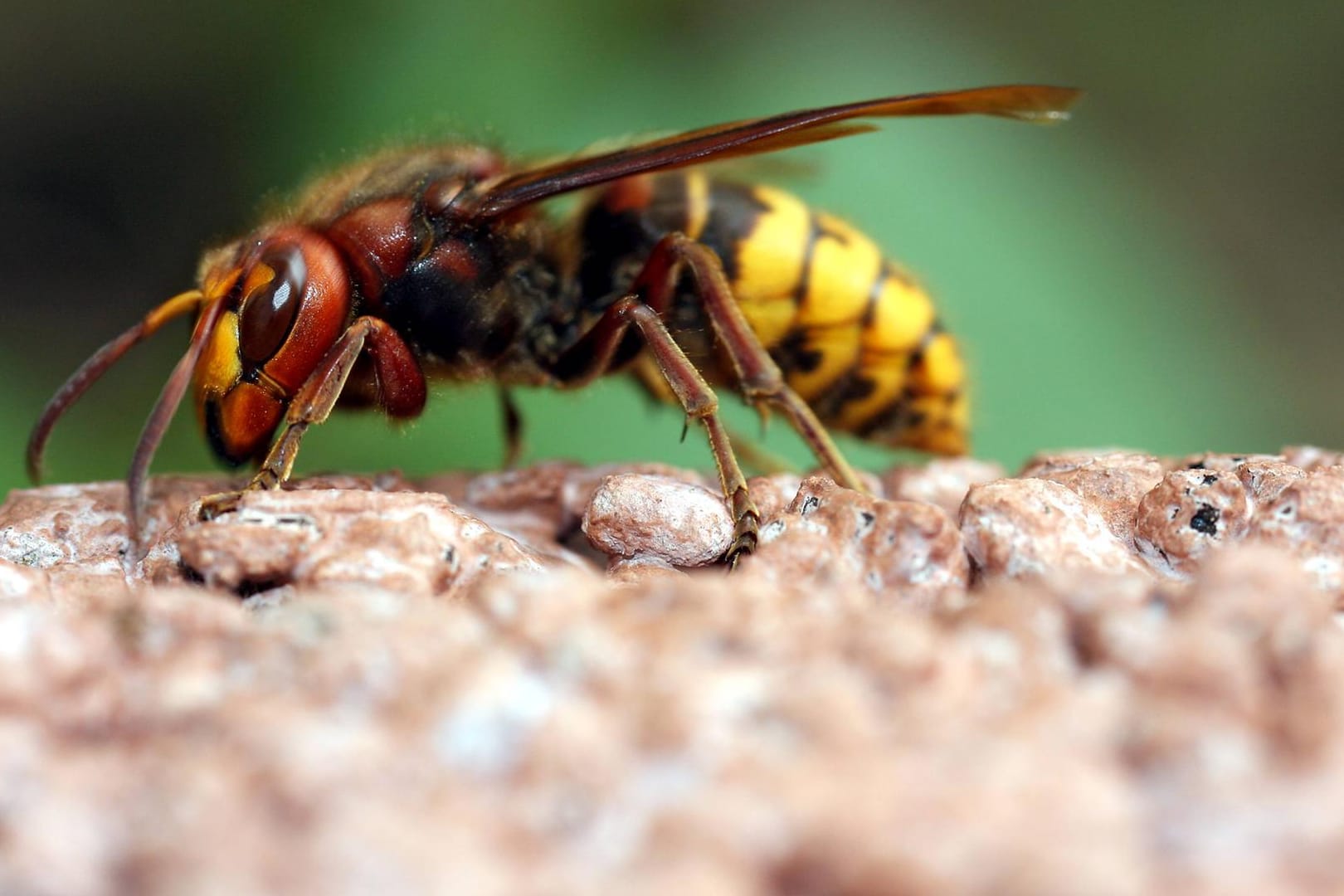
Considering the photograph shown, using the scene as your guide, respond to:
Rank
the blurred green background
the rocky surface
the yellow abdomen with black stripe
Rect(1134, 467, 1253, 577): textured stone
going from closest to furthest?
the rocky surface < Rect(1134, 467, 1253, 577): textured stone < the yellow abdomen with black stripe < the blurred green background

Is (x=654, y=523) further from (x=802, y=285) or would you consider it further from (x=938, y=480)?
(x=802, y=285)

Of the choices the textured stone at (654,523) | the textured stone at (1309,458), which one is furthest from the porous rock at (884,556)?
the textured stone at (1309,458)

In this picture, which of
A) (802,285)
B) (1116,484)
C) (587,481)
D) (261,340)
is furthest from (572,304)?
(1116,484)

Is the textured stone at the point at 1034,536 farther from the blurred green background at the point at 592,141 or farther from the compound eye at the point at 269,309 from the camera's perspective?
the blurred green background at the point at 592,141

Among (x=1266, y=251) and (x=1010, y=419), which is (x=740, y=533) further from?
(x=1266, y=251)

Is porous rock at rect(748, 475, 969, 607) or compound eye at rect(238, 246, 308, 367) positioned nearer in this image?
porous rock at rect(748, 475, 969, 607)

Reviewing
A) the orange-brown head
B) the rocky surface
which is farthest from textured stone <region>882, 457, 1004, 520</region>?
the orange-brown head

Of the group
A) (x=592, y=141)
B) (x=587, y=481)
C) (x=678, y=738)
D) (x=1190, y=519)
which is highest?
(x=592, y=141)

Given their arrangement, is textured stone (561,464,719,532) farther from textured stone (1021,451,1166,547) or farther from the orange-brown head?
textured stone (1021,451,1166,547)
